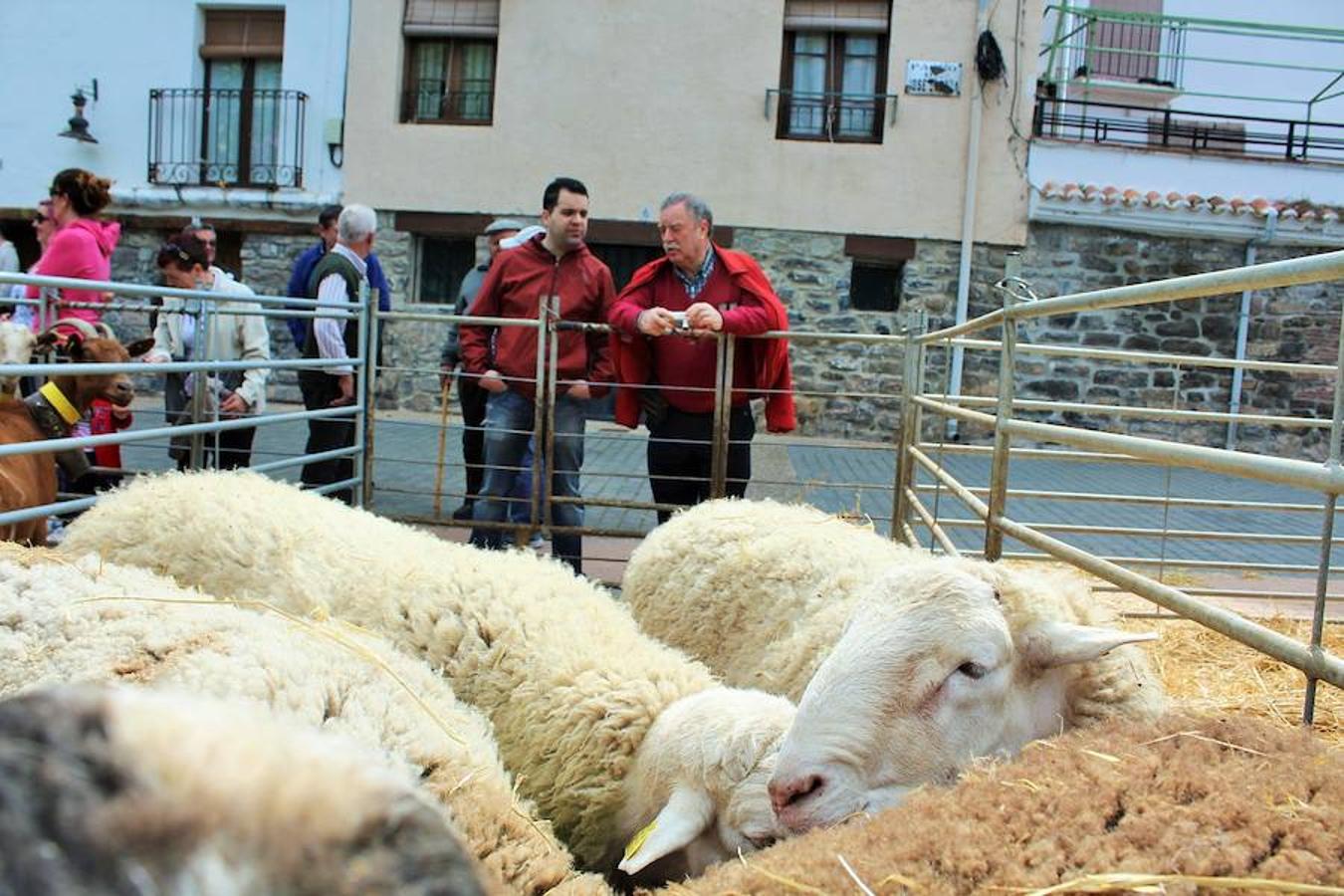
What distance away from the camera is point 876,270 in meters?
15.4

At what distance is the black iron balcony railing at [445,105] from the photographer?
15.8m

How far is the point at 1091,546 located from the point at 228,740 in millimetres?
7438

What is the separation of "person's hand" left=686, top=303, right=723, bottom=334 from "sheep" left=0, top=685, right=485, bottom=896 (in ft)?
15.1

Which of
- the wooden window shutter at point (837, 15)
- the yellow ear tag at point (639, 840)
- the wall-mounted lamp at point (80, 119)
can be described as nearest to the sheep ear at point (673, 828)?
the yellow ear tag at point (639, 840)

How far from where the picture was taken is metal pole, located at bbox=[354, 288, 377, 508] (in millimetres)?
6133

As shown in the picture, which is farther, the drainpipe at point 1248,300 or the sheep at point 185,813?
the drainpipe at point 1248,300

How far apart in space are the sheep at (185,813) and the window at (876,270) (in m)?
14.9

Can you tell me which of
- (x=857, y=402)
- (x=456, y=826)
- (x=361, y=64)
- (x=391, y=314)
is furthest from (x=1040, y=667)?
(x=361, y=64)

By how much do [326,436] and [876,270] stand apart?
10.8 metres

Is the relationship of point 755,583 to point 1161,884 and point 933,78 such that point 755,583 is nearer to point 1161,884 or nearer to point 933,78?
point 1161,884

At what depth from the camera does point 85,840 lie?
0.54 m

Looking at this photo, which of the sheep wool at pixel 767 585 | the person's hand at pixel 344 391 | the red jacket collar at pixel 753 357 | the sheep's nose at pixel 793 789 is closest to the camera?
the sheep's nose at pixel 793 789

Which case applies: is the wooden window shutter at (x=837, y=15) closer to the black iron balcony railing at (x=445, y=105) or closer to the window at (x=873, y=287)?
the window at (x=873, y=287)

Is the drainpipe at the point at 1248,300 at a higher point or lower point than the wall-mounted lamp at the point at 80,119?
lower
